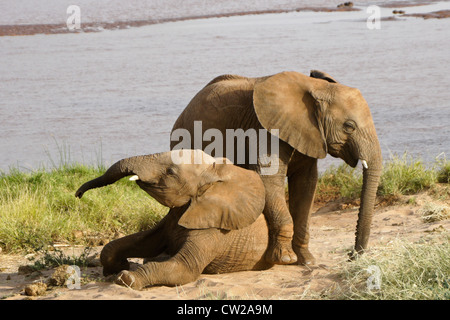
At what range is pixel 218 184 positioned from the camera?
7.38 m

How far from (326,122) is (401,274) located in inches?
59.7

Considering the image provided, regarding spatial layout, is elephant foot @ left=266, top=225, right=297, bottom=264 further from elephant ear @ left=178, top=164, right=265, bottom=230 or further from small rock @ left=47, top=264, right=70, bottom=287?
small rock @ left=47, top=264, right=70, bottom=287

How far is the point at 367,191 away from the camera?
7.69 meters

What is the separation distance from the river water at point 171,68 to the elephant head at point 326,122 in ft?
14.5

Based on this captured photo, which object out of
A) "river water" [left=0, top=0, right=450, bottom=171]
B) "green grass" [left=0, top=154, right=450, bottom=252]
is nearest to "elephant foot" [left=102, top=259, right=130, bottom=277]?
"green grass" [left=0, top=154, right=450, bottom=252]

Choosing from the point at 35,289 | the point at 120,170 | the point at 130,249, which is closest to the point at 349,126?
the point at 120,170

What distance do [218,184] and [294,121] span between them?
0.95 metres

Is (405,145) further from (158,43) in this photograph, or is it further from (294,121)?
(158,43)

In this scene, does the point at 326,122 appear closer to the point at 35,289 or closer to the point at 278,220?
the point at 278,220

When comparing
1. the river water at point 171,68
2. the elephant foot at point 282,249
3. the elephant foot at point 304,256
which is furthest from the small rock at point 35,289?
the river water at point 171,68

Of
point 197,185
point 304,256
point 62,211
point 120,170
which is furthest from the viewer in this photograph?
point 62,211

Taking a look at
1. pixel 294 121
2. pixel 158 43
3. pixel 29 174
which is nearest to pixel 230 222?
pixel 294 121

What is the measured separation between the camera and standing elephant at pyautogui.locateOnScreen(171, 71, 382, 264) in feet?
25.1
